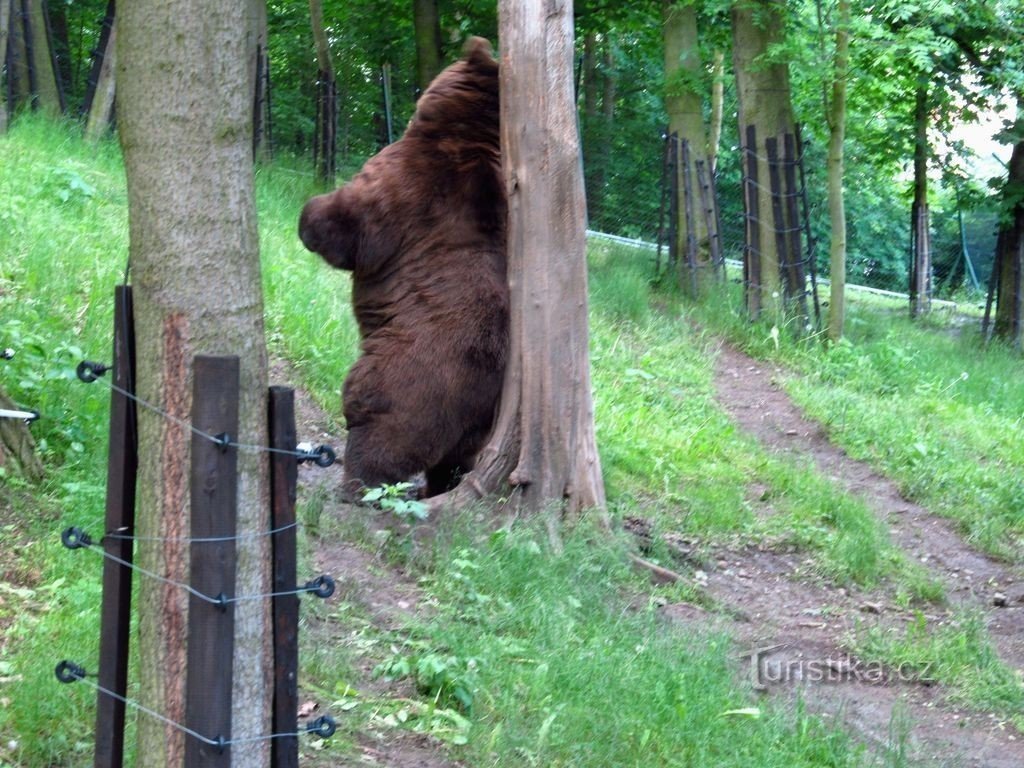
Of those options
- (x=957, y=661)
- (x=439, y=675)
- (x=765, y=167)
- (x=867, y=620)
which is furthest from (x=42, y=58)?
(x=957, y=661)

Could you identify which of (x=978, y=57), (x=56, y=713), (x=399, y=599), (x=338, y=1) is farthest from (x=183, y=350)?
(x=338, y=1)

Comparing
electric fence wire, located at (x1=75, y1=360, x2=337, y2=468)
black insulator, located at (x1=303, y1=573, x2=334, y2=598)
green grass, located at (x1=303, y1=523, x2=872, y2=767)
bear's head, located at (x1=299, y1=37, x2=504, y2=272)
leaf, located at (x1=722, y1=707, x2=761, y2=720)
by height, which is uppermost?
bear's head, located at (x1=299, y1=37, x2=504, y2=272)

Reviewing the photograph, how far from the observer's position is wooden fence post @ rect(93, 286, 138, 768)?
3141mm

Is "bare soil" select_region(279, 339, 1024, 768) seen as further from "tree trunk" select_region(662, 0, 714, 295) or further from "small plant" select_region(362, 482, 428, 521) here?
"tree trunk" select_region(662, 0, 714, 295)

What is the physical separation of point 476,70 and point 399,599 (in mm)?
3516

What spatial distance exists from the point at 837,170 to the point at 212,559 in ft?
37.5

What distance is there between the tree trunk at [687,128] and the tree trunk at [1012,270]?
15.2 feet

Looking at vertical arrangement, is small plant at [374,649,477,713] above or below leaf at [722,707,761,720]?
above

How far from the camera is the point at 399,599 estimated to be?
554 cm

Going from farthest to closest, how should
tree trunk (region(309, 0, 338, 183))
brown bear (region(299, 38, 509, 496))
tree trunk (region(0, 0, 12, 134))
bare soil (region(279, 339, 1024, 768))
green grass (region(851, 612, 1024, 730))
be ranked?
1. tree trunk (region(309, 0, 338, 183))
2. tree trunk (region(0, 0, 12, 134))
3. brown bear (region(299, 38, 509, 496))
4. green grass (region(851, 612, 1024, 730))
5. bare soil (region(279, 339, 1024, 768))

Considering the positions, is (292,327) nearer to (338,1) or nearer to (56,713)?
(56,713)

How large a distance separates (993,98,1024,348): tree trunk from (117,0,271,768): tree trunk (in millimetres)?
15890

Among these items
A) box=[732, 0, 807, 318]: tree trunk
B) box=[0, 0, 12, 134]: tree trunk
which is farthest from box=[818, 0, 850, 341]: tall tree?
box=[0, 0, 12, 134]: tree trunk

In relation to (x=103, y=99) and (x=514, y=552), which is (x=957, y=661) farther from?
(x=103, y=99)
